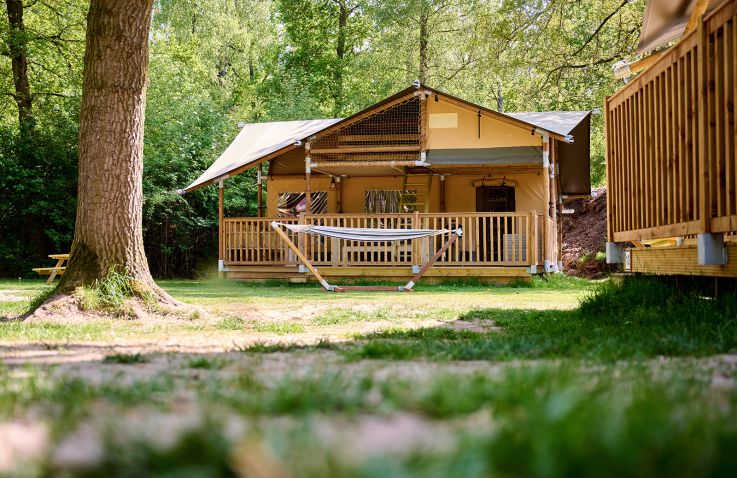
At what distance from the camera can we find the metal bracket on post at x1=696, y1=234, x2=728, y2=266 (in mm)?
5395

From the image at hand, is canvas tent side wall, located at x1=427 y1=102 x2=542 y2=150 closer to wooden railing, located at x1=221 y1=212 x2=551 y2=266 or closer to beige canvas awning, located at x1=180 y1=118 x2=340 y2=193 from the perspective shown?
wooden railing, located at x1=221 y1=212 x2=551 y2=266

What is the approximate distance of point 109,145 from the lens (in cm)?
795

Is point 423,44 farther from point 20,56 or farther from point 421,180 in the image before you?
point 20,56

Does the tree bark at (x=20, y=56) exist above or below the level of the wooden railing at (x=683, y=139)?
above

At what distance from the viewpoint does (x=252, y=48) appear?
3753 cm

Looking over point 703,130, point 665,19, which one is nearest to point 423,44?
point 665,19

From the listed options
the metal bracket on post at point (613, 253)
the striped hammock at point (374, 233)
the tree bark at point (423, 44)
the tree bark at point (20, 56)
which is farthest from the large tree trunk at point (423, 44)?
the metal bracket on post at point (613, 253)

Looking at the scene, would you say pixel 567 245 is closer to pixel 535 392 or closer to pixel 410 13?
pixel 410 13

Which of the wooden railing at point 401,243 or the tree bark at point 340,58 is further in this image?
the tree bark at point 340,58

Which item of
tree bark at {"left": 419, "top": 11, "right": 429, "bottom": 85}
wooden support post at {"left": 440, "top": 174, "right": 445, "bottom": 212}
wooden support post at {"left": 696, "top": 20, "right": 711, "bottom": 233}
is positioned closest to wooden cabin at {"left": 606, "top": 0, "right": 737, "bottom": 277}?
wooden support post at {"left": 696, "top": 20, "right": 711, "bottom": 233}

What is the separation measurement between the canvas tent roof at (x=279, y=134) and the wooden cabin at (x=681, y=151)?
8.53 meters

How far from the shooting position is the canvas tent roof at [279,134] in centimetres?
1709

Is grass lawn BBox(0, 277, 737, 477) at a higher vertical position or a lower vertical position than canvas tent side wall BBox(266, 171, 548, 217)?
lower

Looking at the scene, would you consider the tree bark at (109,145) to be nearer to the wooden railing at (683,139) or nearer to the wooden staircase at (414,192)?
the wooden railing at (683,139)
